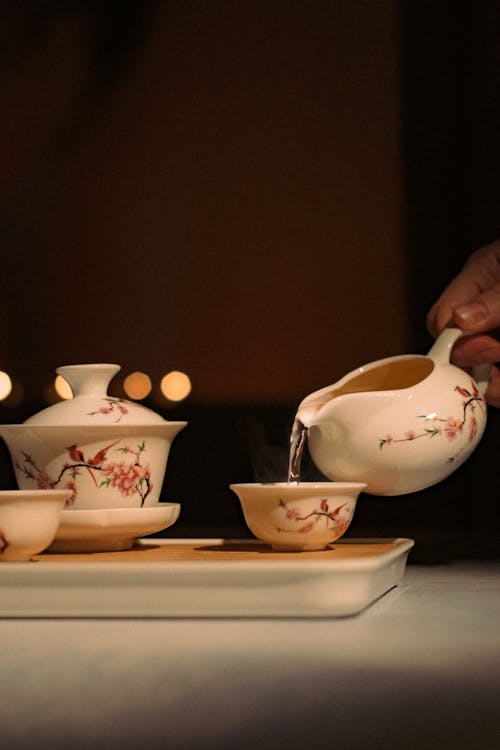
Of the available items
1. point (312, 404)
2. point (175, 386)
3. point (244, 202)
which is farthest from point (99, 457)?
point (244, 202)

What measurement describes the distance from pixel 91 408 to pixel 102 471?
0.22 ft

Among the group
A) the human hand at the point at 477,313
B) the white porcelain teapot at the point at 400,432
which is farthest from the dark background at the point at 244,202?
the white porcelain teapot at the point at 400,432

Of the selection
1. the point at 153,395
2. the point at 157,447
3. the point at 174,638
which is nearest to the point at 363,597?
the point at 174,638

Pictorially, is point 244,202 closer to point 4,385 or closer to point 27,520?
point 4,385

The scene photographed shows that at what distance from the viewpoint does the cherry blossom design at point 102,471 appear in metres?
0.96

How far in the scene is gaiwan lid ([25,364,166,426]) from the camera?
3.22 feet

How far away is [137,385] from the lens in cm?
193

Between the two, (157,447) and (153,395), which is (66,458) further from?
(153,395)

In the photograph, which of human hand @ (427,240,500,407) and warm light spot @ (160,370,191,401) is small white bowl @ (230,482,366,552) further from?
warm light spot @ (160,370,191,401)

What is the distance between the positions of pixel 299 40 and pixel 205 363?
24.2 inches

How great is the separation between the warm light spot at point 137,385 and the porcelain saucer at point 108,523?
960 millimetres

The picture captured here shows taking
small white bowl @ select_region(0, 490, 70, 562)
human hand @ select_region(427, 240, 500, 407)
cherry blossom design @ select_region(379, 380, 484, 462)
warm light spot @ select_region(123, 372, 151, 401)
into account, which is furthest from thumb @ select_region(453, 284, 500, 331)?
warm light spot @ select_region(123, 372, 151, 401)

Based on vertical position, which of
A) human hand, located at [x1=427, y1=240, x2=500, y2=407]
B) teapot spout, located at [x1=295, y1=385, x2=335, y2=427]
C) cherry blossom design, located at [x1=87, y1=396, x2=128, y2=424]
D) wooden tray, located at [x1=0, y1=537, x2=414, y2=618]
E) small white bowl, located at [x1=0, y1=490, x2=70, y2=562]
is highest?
human hand, located at [x1=427, y1=240, x2=500, y2=407]

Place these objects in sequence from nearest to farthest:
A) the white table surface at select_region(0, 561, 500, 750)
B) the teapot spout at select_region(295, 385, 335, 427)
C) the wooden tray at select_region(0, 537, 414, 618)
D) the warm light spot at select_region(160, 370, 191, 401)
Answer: the white table surface at select_region(0, 561, 500, 750), the wooden tray at select_region(0, 537, 414, 618), the teapot spout at select_region(295, 385, 335, 427), the warm light spot at select_region(160, 370, 191, 401)
